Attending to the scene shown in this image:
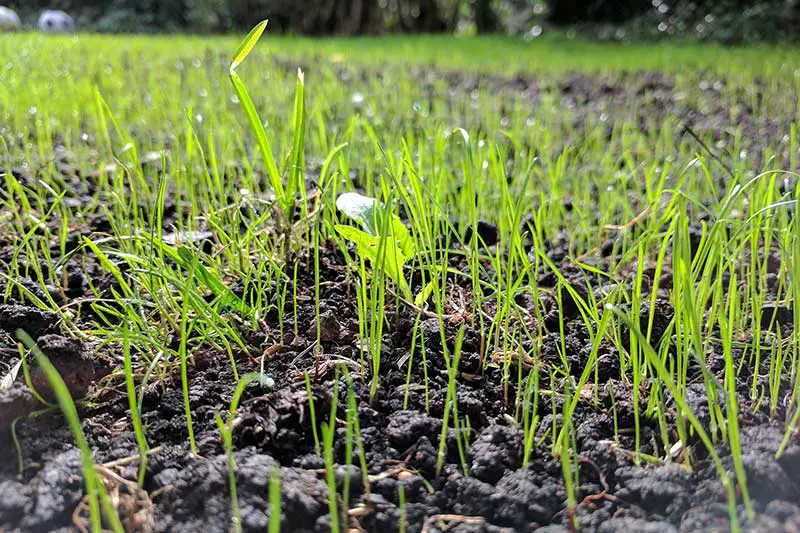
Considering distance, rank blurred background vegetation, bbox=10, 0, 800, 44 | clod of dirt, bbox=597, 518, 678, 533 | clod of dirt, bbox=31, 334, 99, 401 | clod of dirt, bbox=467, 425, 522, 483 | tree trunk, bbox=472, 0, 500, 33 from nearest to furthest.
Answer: clod of dirt, bbox=597, 518, 678, 533 → clod of dirt, bbox=467, 425, 522, 483 → clod of dirt, bbox=31, 334, 99, 401 → blurred background vegetation, bbox=10, 0, 800, 44 → tree trunk, bbox=472, 0, 500, 33

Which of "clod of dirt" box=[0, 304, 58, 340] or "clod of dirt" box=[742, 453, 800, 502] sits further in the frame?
"clod of dirt" box=[0, 304, 58, 340]

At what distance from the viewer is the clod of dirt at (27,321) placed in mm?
1218

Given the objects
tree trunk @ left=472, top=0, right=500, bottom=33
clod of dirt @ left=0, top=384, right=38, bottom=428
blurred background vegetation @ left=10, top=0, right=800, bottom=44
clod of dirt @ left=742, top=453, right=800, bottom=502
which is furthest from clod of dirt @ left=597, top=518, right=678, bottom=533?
tree trunk @ left=472, top=0, right=500, bottom=33

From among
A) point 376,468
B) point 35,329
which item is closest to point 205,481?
point 376,468

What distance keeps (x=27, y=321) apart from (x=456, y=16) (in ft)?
35.5

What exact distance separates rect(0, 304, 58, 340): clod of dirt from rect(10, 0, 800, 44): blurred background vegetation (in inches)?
342

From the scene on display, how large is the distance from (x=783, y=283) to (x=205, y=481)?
108 centimetres

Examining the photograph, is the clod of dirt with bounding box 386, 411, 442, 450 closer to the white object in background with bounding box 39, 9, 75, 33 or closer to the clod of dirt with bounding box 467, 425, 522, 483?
the clod of dirt with bounding box 467, 425, 522, 483

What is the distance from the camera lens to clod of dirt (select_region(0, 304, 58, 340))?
4.00 feet

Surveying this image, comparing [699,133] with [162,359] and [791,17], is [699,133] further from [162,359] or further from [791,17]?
[791,17]

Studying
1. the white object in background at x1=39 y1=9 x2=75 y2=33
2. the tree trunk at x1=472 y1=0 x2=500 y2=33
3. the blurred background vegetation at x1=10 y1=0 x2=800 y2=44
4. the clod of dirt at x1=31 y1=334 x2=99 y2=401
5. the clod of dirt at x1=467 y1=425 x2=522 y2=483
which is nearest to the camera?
the clod of dirt at x1=467 y1=425 x2=522 y2=483

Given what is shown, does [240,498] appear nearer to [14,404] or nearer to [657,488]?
[14,404]

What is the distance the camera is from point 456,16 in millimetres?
11219

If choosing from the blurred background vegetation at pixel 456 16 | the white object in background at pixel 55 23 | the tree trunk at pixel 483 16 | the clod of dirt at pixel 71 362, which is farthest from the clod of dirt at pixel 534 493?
the tree trunk at pixel 483 16
